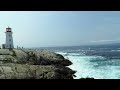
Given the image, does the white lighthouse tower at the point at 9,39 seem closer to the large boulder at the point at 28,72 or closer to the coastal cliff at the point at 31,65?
the coastal cliff at the point at 31,65

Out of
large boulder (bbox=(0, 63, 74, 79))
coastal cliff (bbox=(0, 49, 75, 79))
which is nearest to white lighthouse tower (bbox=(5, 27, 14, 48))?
coastal cliff (bbox=(0, 49, 75, 79))

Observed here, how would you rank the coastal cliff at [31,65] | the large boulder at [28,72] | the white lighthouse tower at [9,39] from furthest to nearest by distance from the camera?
the white lighthouse tower at [9,39], the coastal cliff at [31,65], the large boulder at [28,72]

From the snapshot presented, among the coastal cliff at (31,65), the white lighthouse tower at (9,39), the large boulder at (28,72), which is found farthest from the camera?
the white lighthouse tower at (9,39)

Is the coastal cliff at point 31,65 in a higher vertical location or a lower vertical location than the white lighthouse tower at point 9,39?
lower

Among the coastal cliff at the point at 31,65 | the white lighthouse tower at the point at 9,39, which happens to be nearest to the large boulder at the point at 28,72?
the coastal cliff at the point at 31,65

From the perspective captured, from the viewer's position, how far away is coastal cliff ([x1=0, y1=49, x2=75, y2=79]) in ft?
55.9

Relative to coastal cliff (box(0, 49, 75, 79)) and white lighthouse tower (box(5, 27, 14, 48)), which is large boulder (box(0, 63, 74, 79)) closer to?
coastal cliff (box(0, 49, 75, 79))

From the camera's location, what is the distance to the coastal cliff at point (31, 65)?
55.9 feet

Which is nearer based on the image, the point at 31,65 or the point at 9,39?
the point at 31,65

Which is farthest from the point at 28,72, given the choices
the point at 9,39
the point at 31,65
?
the point at 9,39

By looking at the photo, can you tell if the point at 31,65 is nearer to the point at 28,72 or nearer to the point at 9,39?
the point at 28,72

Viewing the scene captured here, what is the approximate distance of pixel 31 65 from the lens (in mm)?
19203

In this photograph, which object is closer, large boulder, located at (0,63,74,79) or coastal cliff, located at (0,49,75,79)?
large boulder, located at (0,63,74,79)
